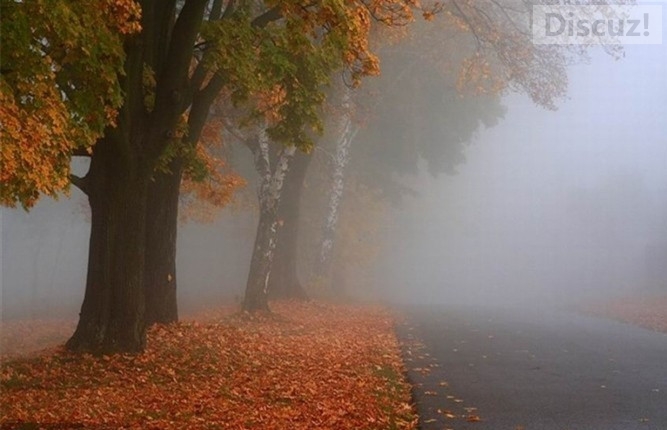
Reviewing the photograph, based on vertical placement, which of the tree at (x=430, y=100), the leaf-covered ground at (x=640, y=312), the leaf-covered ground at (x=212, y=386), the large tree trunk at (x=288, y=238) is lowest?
the leaf-covered ground at (x=212, y=386)

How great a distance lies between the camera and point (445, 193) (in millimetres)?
102500

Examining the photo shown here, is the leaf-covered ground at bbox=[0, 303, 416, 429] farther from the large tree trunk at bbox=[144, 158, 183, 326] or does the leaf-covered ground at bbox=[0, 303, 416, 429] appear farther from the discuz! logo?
the discuz! logo

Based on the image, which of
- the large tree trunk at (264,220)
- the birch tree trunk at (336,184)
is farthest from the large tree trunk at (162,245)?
the birch tree trunk at (336,184)

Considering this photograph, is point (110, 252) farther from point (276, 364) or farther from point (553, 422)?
point (553, 422)

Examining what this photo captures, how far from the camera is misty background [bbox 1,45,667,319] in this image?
60.5m

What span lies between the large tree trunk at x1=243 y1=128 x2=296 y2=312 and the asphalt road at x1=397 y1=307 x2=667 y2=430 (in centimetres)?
489

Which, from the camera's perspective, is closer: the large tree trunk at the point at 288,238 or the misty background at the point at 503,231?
the large tree trunk at the point at 288,238

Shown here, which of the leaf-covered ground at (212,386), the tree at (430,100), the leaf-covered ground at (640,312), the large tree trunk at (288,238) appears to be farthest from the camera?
the large tree trunk at (288,238)

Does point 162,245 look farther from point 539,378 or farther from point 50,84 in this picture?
point 539,378

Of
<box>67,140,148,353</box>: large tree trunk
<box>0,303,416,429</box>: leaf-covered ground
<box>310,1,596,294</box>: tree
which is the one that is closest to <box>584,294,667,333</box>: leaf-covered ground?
<box>310,1,596,294</box>: tree

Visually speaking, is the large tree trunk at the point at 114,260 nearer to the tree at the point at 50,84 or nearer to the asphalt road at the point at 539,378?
the tree at the point at 50,84

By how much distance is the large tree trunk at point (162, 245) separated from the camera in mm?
16547

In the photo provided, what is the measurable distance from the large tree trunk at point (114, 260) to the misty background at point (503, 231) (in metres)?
24.5

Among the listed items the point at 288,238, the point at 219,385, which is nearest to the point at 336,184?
the point at 288,238
